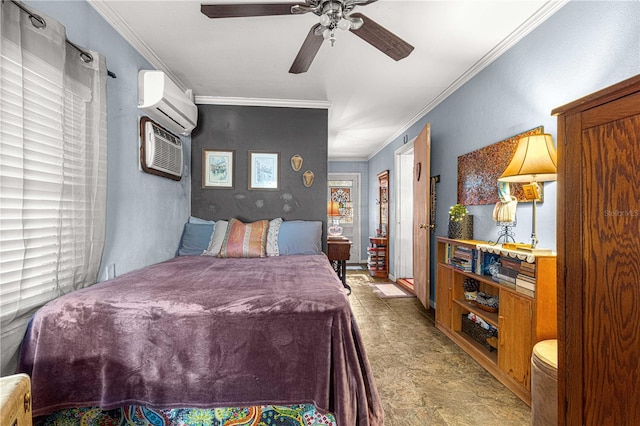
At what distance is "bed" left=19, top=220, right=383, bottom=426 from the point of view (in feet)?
4.36

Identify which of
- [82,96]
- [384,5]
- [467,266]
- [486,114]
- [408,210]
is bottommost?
[467,266]

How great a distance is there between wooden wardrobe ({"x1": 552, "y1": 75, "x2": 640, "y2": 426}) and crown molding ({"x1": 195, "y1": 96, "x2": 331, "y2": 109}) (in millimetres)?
2738

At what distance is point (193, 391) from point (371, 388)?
0.76 metres

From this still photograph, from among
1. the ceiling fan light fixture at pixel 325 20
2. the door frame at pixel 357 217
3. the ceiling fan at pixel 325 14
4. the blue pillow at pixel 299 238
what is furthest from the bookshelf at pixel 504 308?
the door frame at pixel 357 217

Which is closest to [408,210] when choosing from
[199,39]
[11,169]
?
[199,39]

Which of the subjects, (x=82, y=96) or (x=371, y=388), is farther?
(x=82, y=96)

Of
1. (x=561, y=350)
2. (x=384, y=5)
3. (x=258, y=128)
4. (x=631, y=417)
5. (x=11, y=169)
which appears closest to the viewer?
(x=631, y=417)

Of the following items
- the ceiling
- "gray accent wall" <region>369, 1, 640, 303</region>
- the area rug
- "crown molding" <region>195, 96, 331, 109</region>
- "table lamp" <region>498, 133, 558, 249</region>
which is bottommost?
the area rug

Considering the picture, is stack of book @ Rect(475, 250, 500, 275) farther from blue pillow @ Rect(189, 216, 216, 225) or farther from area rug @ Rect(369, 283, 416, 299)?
blue pillow @ Rect(189, 216, 216, 225)

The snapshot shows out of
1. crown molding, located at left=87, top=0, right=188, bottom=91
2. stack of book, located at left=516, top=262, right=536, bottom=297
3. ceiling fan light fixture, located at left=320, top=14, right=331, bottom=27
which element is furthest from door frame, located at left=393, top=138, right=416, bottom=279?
ceiling fan light fixture, located at left=320, top=14, right=331, bottom=27

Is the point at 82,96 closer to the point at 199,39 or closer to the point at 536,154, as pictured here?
the point at 199,39

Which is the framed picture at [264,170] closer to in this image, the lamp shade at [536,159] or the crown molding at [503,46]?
the crown molding at [503,46]

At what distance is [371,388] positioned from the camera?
138 cm

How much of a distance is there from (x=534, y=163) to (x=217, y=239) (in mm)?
2600
